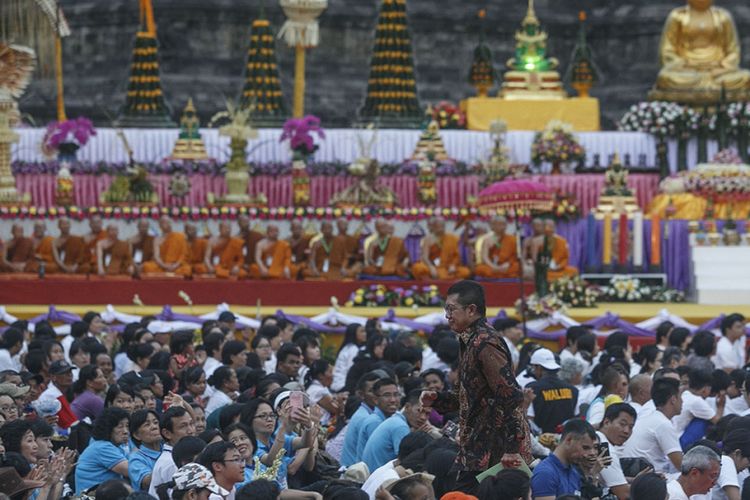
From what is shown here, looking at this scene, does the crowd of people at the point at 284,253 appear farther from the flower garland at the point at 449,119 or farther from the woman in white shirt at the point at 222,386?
the woman in white shirt at the point at 222,386

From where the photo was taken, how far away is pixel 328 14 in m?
33.5

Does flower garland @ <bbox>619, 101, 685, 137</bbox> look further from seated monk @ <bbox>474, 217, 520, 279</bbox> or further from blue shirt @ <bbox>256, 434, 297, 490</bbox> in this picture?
blue shirt @ <bbox>256, 434, 297, 490</bbox>

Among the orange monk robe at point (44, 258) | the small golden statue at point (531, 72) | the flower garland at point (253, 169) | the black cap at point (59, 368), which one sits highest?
the small golden statue at point (531, 72)

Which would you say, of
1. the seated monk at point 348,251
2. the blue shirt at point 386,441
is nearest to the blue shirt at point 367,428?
the blue shirt at point 386,441

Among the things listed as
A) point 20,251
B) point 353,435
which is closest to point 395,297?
point 20,251

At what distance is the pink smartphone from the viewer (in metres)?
10.6

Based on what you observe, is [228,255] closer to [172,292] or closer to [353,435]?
[172,292]

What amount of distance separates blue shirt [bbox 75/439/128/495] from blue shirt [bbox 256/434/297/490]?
79 cm

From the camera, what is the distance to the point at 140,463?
10711mm

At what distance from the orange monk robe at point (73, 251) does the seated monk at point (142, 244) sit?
0.61 meters

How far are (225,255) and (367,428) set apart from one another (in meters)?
12.0

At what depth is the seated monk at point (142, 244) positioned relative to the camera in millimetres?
23812

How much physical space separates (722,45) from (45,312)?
13.0 metres

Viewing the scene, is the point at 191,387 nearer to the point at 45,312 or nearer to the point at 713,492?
the point at 713,492
